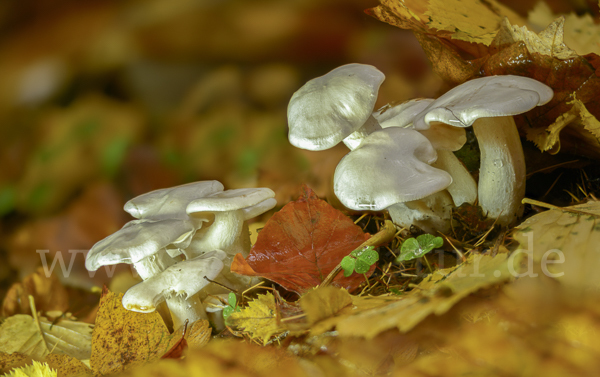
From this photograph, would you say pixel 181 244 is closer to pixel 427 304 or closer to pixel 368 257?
pixel 368 257

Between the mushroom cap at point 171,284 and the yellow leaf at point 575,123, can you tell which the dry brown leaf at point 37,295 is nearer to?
the mushroom cap at point 171,284

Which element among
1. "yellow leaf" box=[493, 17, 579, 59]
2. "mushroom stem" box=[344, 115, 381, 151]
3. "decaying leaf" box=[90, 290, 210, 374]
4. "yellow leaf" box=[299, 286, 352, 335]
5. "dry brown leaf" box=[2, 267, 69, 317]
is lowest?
"dry brown leaf" box=[2, 267, 69, 317]

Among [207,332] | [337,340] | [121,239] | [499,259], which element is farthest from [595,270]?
[121,239]

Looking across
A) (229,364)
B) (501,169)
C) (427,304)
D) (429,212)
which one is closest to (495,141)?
Result: (501,169)

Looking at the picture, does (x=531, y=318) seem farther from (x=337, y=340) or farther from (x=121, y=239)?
(x=121, y=239)

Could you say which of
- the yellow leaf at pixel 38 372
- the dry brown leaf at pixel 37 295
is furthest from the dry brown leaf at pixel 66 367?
the dry brown leaf at pixel 37 295

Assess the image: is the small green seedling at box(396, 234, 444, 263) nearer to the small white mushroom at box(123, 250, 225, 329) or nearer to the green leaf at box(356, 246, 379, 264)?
the green leaf at box(356, 246, 379, 264)

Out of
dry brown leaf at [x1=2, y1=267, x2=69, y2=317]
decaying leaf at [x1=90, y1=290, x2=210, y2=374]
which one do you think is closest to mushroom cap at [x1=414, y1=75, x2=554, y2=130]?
decaying leaf at [x1=90, y1=290, x2=210, y2=374]
